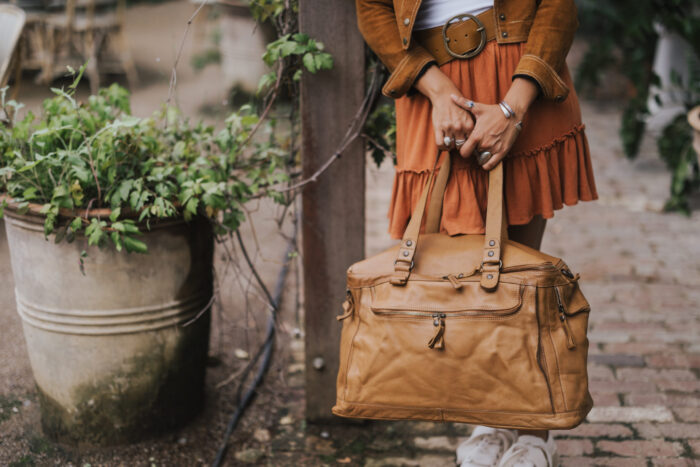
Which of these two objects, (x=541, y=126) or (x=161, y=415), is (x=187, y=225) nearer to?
(x=161, y=415)

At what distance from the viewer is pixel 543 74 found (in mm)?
1766

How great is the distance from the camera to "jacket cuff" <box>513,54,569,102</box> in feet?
5.77

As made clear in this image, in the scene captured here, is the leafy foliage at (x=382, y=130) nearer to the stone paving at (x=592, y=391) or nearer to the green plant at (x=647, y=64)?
the stone paving at (x=592, y=391)

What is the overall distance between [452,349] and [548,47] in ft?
2.68

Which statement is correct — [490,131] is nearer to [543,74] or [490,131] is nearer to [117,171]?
[543,74]

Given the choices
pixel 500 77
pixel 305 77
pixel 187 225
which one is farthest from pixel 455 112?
pixel 187 225

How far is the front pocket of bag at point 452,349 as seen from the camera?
5.49 ft

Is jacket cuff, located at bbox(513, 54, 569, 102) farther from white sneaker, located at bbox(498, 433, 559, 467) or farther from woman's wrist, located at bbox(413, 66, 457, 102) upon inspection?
white sneaker, located at bbox(498, 433, 559, 467)

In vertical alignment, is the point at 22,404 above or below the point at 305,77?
below

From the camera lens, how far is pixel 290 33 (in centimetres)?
243

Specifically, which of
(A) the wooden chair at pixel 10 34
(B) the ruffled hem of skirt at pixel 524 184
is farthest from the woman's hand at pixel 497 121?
(A) the wooden chair at pixel 10 34

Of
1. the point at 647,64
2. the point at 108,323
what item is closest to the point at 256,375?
the point at 108,323

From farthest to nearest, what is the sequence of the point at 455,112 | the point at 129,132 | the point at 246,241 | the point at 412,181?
the point at 246,241, the point at 129,132, the point at 412,181, the point at 455,112

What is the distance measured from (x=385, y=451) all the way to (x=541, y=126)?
1377 millimetres
